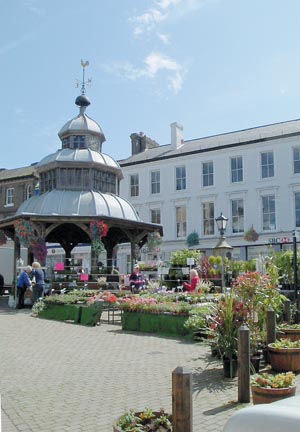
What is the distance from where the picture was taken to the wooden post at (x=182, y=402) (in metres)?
3.73

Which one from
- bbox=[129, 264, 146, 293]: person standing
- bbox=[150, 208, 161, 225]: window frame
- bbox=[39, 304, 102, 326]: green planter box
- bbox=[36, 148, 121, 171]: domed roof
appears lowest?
bbox=[39, 304, 102, 326]: green planter box

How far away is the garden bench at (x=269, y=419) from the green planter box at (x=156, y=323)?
9.13 meters

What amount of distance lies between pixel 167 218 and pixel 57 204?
66.9 feet

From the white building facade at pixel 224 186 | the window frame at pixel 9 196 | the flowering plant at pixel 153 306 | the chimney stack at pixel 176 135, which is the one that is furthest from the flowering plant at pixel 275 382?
the window frame at pixel 9 196

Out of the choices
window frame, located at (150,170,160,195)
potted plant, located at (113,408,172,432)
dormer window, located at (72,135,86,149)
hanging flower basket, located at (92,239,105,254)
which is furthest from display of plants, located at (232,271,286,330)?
window frame, located at (150,170,160,195)

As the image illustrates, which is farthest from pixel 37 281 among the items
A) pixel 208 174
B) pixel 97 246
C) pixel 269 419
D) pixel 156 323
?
pixel 208 174

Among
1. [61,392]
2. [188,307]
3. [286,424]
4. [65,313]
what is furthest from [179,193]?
[286,424]

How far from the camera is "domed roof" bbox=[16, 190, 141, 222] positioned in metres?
20.6

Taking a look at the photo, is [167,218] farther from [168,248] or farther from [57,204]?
[57,204]

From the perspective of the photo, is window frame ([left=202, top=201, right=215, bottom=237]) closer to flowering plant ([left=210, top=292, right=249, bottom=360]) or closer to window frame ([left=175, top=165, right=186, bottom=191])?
window frame ([left=175, top=165, right=186, bottom=191])

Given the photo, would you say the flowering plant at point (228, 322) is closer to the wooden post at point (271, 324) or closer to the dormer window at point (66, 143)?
the wooden post at point (271, 324)

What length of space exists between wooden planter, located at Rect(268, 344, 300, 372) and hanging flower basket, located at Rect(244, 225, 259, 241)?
92.5 ft

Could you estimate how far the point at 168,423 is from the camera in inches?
157

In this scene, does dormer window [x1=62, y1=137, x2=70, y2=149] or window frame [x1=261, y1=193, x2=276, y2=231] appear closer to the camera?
dormer window [x1=62, y1=137, x2=70, y2=149]
